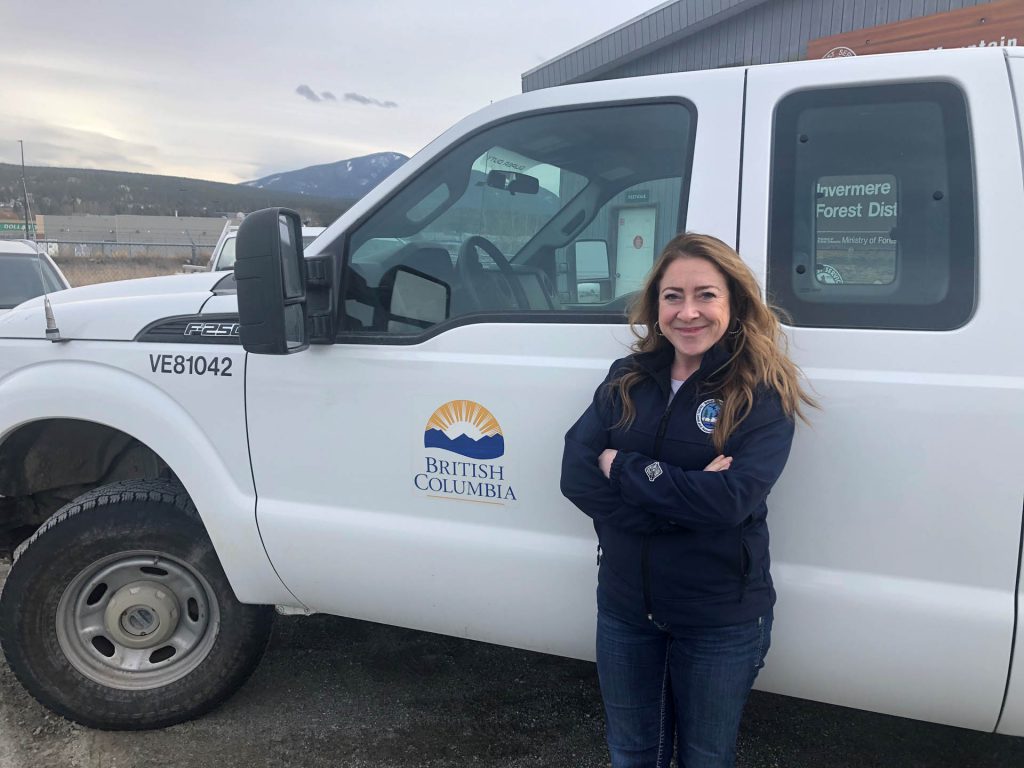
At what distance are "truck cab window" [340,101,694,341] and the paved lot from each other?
149 cm

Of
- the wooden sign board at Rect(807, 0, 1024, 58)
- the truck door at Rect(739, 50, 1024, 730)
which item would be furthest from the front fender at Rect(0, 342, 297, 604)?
the wooden sign board at Rect(807, 0, 1024, 58)

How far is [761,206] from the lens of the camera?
→ 199 cm

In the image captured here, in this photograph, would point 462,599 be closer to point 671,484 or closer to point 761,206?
point 671,484

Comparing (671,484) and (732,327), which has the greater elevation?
(732,327)

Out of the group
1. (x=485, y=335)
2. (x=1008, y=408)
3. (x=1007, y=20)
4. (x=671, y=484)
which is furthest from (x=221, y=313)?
(x=1007, y=20)

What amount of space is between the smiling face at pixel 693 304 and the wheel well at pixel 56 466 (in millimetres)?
2066

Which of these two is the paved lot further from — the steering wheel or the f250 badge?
the steering wheel

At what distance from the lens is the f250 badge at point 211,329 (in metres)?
2.49

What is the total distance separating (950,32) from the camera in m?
4.68

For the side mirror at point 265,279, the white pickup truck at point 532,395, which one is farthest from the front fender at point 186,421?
the side mirror at point 265,279

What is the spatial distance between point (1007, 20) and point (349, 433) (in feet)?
14.8

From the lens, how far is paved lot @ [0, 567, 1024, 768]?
8.57 ft

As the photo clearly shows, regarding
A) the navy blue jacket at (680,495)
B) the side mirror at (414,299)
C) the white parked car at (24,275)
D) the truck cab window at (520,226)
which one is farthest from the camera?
the white parked car at (24,275)

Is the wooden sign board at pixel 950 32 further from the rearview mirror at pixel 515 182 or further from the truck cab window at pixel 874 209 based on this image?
the rearview mirror at pixel 515 182
